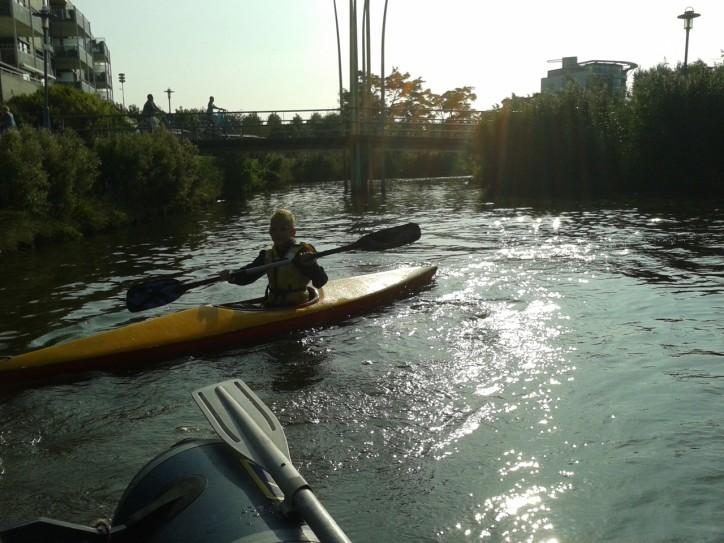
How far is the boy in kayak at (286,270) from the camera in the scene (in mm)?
6543

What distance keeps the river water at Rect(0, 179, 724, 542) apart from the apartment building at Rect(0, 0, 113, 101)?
858 inches

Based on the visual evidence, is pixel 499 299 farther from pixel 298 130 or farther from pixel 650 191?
pixel 298 130

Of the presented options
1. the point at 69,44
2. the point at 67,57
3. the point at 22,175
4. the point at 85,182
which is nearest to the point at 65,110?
the point at 85,182

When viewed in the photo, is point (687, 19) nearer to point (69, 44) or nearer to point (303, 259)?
point (303, 259)

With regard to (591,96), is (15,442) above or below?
below

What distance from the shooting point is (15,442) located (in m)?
4.54

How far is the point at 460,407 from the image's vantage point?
16.4 ft

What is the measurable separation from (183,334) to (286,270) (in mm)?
1222

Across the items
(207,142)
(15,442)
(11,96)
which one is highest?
(11,96)

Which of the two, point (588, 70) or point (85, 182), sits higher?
point (588, 70)

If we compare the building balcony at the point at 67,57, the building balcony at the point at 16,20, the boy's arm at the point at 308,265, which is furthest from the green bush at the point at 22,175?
the building balcony at the point at 67,57

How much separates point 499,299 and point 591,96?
2034cm

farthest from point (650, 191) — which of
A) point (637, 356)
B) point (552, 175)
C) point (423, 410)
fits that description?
point (423, 410)

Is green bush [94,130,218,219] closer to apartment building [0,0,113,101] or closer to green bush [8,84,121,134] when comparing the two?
green bush [8,84,121,134]
